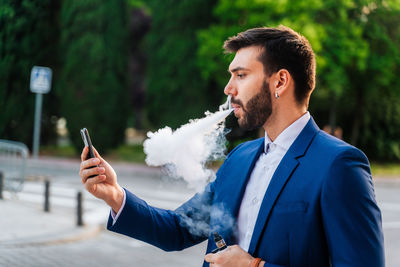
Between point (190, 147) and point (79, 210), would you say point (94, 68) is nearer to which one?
point (79, 210)

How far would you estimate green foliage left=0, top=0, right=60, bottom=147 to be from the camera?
223 cm

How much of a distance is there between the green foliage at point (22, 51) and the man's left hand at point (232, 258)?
129cm

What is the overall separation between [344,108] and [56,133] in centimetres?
2069

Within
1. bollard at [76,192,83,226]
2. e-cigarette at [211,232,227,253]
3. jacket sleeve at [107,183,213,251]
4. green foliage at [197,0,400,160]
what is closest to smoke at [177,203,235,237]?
jacket sleeve at [107,183,213,251]

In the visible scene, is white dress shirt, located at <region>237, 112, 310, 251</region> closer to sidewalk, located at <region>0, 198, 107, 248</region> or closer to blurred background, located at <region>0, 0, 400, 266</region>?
sidewalk, located at <region>0, 198, 107, 248</region>

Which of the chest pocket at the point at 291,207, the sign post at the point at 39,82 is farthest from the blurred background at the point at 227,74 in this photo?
the chest pocket at the point at 291,207

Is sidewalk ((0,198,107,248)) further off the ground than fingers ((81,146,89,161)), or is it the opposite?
fingers ((81,146,89,161))

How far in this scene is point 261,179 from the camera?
1918 mm

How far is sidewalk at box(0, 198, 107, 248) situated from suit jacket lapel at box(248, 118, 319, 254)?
16.1 ft

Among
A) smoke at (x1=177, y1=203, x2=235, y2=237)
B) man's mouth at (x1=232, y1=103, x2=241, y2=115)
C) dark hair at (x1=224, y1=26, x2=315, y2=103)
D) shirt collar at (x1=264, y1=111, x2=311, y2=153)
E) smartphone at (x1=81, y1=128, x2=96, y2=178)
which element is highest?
dark hair at (x1=224, y1=26, x2=315, y2=103)

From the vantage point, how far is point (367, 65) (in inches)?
797

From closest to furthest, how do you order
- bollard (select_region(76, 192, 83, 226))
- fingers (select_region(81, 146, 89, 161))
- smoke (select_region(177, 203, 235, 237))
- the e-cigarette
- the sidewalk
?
fingers (select_region(81, 146, 89, 161)) < the e-cigarette < smoke (select_region(177, 203, 235, 237)) < the sidewalk < bollard (select_region(76, 192, 83, 226))

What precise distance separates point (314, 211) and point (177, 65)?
61.2ft

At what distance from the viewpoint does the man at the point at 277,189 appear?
1588 millimetres
